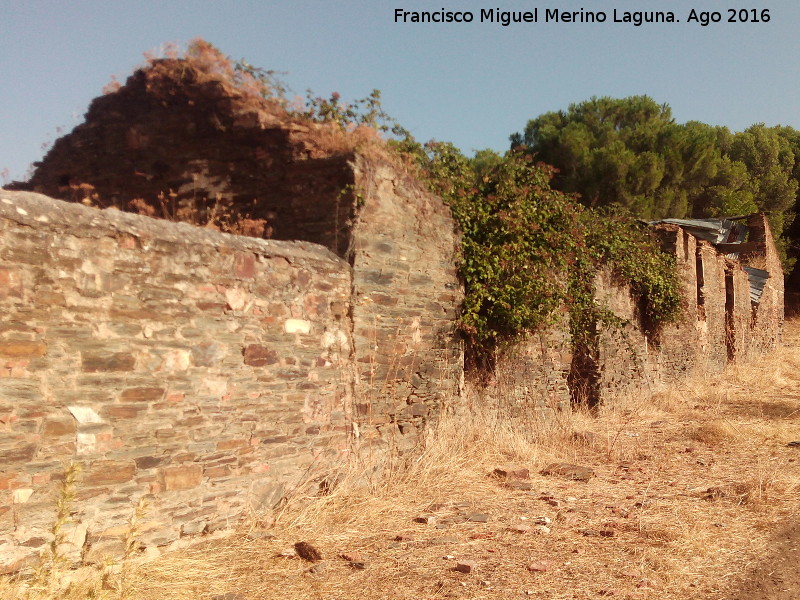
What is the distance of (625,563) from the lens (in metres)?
4.20

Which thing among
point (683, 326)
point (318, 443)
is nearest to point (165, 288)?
point (318, 443)

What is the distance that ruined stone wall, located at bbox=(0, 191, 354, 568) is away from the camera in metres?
3.68

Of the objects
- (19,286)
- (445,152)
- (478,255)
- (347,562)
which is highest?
(445,152)

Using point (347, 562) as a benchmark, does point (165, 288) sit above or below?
above

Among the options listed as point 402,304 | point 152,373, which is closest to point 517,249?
point 402,304

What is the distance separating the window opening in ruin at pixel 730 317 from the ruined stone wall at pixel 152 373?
548 inches

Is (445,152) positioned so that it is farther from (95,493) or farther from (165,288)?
(95,493)

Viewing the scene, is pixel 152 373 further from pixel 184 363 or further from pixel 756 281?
pixel 756 281

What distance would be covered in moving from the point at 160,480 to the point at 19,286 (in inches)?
59.6

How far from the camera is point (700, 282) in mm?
14102

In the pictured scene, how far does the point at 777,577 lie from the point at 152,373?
419cm

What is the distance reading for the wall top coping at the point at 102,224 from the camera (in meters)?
3.72

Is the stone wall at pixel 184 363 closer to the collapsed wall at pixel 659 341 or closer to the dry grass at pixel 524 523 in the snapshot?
the dry grass at pixel 524 523

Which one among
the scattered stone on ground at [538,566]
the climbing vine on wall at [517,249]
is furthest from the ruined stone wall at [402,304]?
the scattered stone on ground at [538,566]
